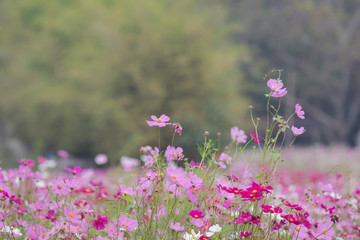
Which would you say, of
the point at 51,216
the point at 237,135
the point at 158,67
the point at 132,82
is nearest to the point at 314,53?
the point at 158,67

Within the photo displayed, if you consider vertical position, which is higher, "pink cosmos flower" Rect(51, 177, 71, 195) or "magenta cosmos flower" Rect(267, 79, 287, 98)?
"magenta cosmos flower" Rect(267, 79, 287, 98)

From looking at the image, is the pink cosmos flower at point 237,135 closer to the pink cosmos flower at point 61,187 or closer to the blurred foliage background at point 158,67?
the pink cosmos flower at point 61,187

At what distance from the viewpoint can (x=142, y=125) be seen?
46.2ft

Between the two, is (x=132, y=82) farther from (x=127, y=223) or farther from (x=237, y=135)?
(x=127, y=223)

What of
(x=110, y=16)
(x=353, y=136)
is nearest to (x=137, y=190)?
(x=110, y=16)

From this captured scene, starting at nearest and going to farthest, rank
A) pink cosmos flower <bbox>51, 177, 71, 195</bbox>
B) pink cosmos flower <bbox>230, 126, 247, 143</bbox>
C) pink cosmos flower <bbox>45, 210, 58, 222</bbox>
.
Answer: pink cosmos flower <bbox>51, 177, 71, 195</bbox>
pink cosmos flower <bbox>45, 210, 58, 222</bbox>
pink cosmos flower <bbox>230, 126, 247, 143</bbox>

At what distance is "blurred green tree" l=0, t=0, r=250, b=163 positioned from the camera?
13859 mm

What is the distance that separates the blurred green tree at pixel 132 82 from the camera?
1386cm

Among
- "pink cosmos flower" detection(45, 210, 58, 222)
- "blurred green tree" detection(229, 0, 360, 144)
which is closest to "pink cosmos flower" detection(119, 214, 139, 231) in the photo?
"pink cosmos flower" detection(45, 210, 58, 222)

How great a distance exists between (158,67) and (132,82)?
3.35 ft

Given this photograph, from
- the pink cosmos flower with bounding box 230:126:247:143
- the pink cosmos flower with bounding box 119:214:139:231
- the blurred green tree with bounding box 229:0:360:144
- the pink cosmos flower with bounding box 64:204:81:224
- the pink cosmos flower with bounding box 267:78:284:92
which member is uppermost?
the pink cosmos flower with bounding box 267:78:284:92

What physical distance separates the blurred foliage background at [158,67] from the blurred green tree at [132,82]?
1.6 inches

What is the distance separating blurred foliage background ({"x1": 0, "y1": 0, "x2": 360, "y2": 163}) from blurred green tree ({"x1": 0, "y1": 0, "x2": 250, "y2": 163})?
0.14 ft

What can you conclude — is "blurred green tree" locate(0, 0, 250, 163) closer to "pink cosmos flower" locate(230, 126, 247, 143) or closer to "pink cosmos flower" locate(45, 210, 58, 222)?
"pink cosmos flower" locate(230, 126, 247, 143)
